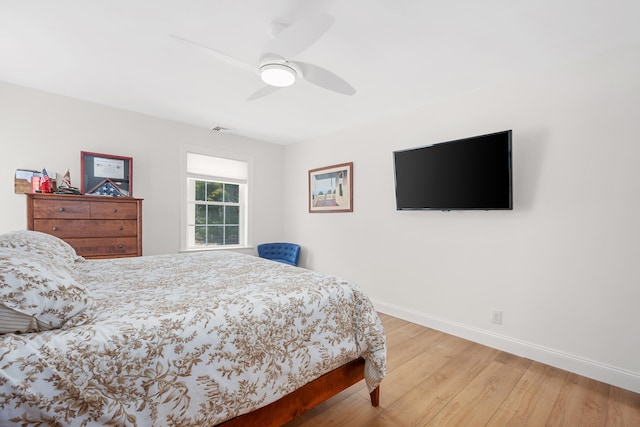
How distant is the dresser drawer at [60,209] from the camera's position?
101 inches

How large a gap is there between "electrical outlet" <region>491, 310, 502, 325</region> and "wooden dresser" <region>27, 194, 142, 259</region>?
3.62 m

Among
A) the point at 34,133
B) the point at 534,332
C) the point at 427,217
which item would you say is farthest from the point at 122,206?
the point at 534,332

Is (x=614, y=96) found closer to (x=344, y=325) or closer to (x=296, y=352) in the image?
(x=344, y=325)

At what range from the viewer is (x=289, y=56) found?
1802 mm

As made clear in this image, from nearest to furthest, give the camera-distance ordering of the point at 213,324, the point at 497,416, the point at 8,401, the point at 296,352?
1. the point at 8,401
2. the point at 213,324
3. the point at 296,352
4. the point at 497,416

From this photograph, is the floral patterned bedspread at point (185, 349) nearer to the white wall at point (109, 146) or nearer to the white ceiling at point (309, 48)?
the white ceiling at point (309, 48)

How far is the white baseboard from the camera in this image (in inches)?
80.8

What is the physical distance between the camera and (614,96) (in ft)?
6.92

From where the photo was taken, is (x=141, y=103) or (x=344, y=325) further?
(x=141, y=103)

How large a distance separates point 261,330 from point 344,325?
0.54m

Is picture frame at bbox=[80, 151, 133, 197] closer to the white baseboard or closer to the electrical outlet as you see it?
the white baseboard

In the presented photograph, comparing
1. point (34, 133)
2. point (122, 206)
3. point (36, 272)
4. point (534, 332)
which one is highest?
point (34, 133)

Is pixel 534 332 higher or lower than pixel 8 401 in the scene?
lower

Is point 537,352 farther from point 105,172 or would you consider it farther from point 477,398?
point 105,172
